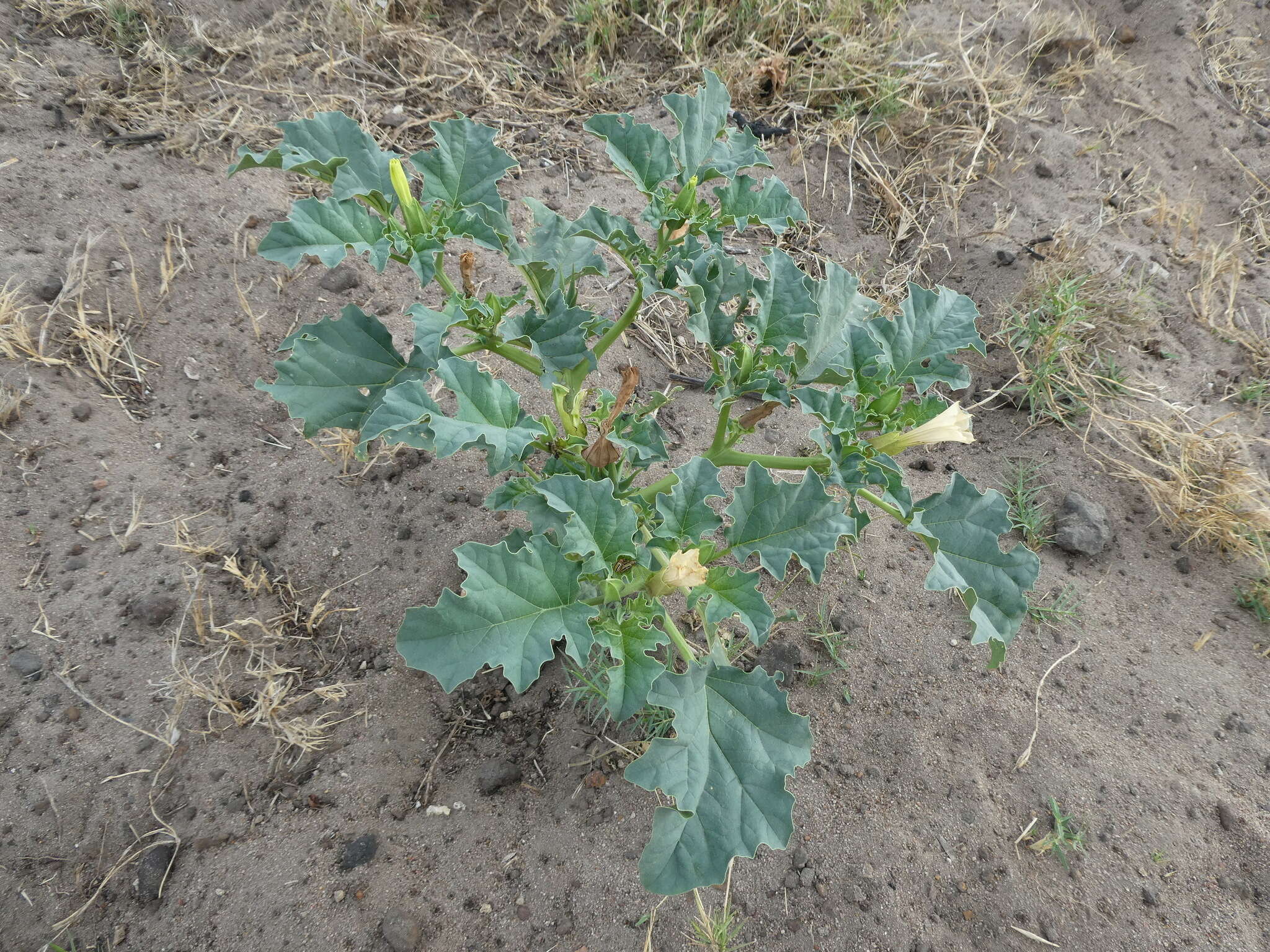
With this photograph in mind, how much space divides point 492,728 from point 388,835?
0.35 meters

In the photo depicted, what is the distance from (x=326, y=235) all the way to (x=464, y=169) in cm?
41

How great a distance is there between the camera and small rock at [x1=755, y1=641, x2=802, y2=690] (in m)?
2.21

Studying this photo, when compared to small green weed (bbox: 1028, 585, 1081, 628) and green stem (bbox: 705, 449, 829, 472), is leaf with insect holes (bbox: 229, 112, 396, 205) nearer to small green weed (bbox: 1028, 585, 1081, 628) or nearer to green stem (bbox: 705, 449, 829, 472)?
green stem (bbox: 705, 449, 829, 472)

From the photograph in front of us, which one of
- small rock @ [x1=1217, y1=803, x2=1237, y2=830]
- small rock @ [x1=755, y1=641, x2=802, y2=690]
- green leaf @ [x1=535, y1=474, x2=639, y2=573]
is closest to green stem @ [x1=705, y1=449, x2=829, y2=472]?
green leaf @ [x1=535, y1=474, x2=639, y2=573]

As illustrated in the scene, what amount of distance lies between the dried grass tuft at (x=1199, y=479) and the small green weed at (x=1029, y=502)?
28 cm

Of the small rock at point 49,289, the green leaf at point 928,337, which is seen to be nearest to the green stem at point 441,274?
the green leaf at point 928,337

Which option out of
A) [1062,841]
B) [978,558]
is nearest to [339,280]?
[978,558]

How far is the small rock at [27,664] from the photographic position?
6.52 ft

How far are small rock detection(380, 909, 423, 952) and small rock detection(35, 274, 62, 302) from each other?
2.23 metres

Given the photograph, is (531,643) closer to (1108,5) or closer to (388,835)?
(388,835)

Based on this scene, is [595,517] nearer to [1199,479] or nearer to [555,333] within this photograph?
[555,333]

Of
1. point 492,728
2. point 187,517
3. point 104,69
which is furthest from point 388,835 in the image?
point 104,69

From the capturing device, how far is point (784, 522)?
5.29 ft

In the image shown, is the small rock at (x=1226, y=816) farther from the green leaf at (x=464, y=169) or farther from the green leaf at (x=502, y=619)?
the green leaf at (x=464, y=169)
